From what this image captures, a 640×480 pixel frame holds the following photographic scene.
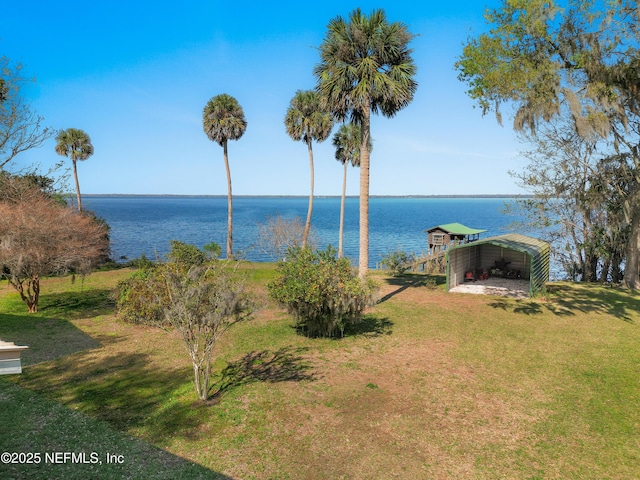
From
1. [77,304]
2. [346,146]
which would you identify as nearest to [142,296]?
[77,304]

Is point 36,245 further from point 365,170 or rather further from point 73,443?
point 365,170

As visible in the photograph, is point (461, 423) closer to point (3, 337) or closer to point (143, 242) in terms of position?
point (3, 337)

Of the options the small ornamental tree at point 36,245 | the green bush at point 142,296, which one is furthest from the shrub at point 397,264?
the small ornamental tree at point 36,245

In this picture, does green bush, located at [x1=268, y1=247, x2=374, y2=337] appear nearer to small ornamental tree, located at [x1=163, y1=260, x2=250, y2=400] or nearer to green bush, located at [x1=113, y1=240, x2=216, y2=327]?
small ornamental tree, located at [x1=163, y1=260, x2=250, y2=400]

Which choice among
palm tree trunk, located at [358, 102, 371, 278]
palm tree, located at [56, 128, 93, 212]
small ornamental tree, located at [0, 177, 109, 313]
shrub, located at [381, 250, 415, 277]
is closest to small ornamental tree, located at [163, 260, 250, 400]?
palm tree trunk, located at [358, 102, 371, 278]

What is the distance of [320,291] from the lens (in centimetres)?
1259

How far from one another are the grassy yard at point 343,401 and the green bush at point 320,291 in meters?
0.77

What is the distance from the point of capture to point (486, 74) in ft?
53.1

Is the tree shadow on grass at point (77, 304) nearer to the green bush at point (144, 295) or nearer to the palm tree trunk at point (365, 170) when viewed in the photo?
the green bush at point (144, 295)

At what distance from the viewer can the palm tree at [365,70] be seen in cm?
1662

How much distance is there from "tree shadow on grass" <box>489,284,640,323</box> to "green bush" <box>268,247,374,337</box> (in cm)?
837

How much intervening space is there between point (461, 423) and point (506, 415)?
3.65ft

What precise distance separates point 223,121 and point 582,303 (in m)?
29.0

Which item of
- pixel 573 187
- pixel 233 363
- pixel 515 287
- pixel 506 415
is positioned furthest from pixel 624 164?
pixel 233 363
